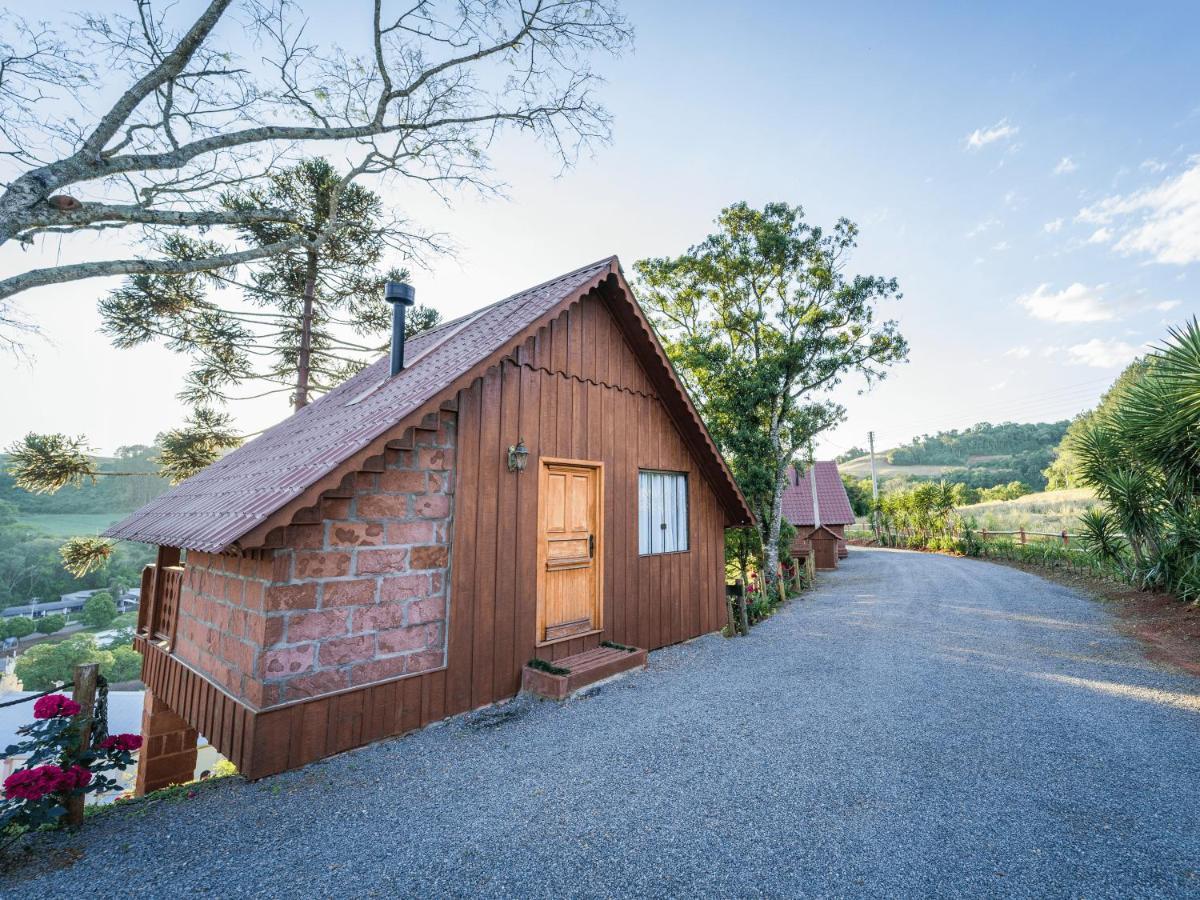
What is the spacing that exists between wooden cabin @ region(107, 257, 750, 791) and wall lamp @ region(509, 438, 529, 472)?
23mm

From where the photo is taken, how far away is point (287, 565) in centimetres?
382

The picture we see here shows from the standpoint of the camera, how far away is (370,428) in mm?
3943

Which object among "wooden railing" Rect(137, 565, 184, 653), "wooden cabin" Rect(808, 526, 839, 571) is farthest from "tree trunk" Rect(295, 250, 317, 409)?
"wooden cabin" Rect(808, 526, 839, 571)

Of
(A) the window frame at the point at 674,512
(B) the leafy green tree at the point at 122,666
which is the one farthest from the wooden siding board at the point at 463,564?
(B) the leafy green tree at the point at 122,666

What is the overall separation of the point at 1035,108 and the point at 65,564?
22.2m

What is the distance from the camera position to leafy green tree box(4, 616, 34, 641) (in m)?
33.6

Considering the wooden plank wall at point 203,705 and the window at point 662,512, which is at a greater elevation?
the window at point 662,512

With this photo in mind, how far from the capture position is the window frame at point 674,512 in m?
7.11

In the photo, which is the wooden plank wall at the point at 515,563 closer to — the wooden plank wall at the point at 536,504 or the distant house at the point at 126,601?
the wooden plank wall at the point at 536,504

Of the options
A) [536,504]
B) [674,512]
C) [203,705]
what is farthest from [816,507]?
[203,705]

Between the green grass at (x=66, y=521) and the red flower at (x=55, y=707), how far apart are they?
4997 centimetres

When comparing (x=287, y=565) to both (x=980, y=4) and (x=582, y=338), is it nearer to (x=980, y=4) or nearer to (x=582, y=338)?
(x=582, y=338)

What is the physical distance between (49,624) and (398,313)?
167ft

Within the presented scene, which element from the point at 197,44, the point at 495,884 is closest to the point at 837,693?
the point at 495,884
